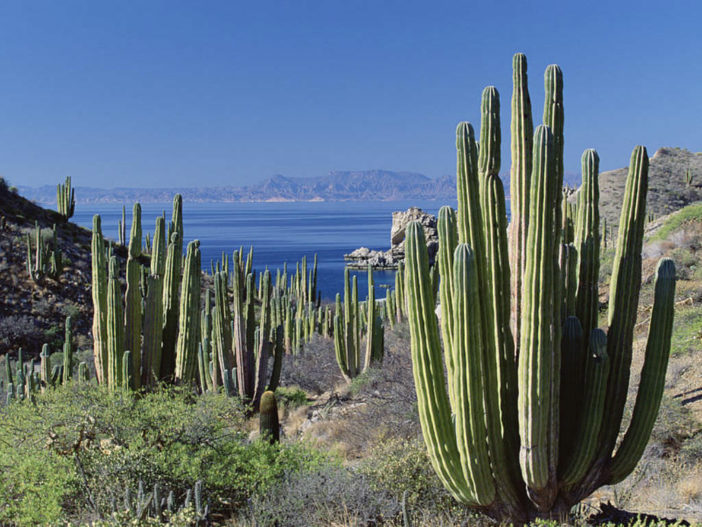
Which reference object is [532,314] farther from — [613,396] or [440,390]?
[613,396]

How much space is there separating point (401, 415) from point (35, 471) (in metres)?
5.05

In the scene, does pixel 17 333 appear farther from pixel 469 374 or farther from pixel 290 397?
pixel 469 374

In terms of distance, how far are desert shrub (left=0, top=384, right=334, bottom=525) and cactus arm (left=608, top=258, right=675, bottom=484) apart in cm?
332

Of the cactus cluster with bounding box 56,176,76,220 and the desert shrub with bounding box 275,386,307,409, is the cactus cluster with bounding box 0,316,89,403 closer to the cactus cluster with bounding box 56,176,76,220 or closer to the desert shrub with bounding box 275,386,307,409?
the desert shrub with bounding box 275,386,307,409

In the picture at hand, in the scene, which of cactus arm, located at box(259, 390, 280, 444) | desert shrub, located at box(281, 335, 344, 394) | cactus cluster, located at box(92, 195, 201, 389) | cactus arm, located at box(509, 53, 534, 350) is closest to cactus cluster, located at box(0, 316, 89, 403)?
cactus cluster, located at box(92, 195, 201, 389)

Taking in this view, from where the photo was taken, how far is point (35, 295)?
24484 millimetres

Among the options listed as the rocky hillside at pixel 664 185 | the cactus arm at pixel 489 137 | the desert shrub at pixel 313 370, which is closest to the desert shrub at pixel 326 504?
the cactus arm at pixel 489 137

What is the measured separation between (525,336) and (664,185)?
46470 millimetres

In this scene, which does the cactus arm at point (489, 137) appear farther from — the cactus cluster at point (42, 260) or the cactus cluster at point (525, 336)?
the cactus cluster at point (42, 260)

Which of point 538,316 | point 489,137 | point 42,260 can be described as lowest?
point 42,260

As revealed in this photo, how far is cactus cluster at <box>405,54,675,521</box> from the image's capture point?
15.3 ft

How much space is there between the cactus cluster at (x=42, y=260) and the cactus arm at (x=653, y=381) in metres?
24.0

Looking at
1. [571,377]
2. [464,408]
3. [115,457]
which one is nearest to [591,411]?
[571,377]

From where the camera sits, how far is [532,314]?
15.1 ft
